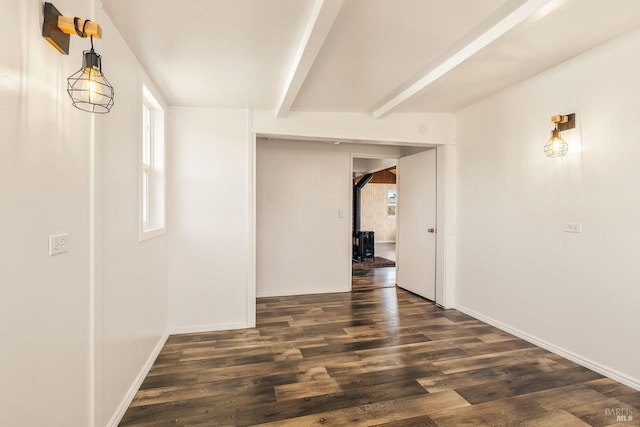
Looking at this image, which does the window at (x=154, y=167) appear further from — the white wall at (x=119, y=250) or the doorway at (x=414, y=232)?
the doorway at (x=414, y=232)

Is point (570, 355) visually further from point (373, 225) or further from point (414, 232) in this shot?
point (373, 225)

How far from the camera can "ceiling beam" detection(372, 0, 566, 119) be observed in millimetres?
1757

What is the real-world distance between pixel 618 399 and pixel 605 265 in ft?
3.01

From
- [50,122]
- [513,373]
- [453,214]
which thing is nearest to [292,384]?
[513,373]

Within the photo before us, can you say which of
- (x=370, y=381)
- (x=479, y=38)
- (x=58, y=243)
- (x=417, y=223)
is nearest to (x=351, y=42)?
(x=479, y=38)

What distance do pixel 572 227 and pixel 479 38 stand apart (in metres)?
1.73

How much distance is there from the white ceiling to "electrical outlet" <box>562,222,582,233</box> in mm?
1372

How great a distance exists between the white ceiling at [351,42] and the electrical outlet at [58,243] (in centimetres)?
130

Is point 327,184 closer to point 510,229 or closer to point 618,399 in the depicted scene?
point 510,229

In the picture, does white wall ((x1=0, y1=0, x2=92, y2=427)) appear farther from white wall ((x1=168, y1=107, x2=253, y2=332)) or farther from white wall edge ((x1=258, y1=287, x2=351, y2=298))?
white wall edge ((x1=258, y1=287, x2=351, y2=298))

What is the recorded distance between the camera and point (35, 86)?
117 cm

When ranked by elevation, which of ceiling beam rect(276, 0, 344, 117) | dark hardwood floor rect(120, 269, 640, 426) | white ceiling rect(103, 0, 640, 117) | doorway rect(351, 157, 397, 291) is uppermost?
white ceiling rect(103, 0, 640, 117)

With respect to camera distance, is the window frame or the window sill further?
the window frame

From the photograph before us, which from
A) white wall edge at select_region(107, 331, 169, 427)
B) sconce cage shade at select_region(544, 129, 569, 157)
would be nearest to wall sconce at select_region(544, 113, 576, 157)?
sconce cage shade at select_region(544, 129, 569, 157)
